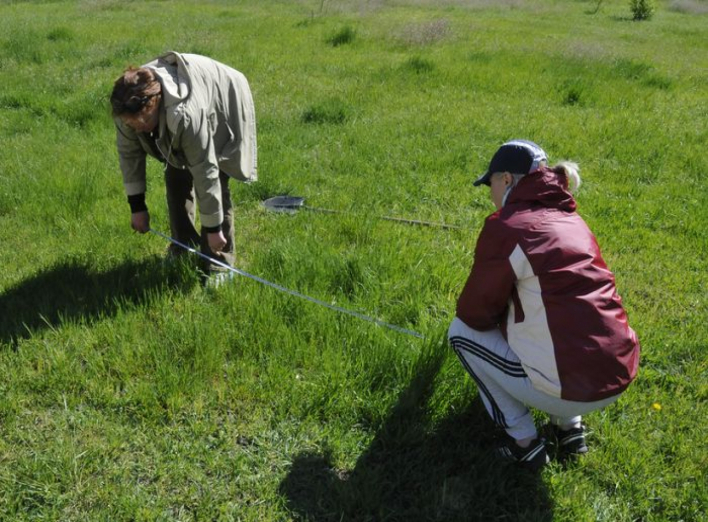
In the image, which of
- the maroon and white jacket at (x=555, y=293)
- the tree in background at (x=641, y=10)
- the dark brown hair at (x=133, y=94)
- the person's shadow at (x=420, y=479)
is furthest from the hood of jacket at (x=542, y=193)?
the tree in background at (x=641, y=10)

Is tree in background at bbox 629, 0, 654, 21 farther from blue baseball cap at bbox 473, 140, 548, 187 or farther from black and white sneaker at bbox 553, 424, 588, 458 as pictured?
black and white sneaker at bbox 553, 424, 588, 458

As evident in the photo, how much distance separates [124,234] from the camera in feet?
14.1

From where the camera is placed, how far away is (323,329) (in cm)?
324

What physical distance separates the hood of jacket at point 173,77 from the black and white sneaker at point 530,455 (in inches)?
94.8

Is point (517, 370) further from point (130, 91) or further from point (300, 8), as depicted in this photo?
point (300, 8)

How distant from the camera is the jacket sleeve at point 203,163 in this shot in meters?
3.16

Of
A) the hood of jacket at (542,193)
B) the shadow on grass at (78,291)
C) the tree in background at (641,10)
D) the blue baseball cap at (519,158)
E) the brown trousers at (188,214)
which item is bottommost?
the shadow on grass at (78,291)

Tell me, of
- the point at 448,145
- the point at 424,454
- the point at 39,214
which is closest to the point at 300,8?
the point at 448,145

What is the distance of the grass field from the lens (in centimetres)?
245

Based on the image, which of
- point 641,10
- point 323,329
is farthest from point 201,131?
point 641,10

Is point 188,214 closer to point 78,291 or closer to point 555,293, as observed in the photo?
point 78,291

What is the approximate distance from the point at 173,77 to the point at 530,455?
8.78 ft

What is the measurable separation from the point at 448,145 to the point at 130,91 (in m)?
4.24

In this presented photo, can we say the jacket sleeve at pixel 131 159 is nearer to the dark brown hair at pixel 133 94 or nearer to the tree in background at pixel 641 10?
the dark brown hair at pixel 133 94
